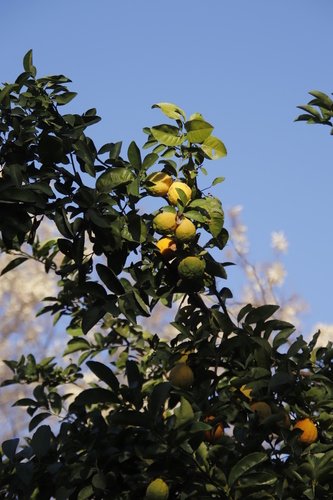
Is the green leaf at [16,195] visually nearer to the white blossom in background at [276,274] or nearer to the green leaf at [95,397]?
the green leaf at [95,397]

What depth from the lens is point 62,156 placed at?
1517mm

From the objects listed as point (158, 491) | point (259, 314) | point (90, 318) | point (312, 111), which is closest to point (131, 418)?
point (158, 491)

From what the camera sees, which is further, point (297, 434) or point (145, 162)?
point (145, 162)

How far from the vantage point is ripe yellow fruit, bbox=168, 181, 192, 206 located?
1.55 metres

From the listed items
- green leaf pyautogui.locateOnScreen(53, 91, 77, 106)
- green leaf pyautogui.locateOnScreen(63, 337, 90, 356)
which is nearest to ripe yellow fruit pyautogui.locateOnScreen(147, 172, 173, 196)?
green leaf pyautogui.locateOnScreen(53, 91, 77, 106)

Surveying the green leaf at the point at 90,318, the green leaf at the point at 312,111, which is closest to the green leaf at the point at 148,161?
the green leaf at the point at 90,318

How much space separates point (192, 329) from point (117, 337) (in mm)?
1079

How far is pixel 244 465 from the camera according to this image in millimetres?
1295

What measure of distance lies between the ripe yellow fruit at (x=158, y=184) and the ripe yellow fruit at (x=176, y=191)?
0.08ft

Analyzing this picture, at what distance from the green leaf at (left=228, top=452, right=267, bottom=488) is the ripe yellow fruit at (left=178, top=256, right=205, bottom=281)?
1.39ft

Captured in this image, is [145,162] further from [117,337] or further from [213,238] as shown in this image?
[117,337]

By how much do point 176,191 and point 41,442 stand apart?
707 millimetres

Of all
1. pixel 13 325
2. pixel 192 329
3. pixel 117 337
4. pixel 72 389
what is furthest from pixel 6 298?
pixel 192 329

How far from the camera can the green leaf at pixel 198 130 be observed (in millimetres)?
1561
